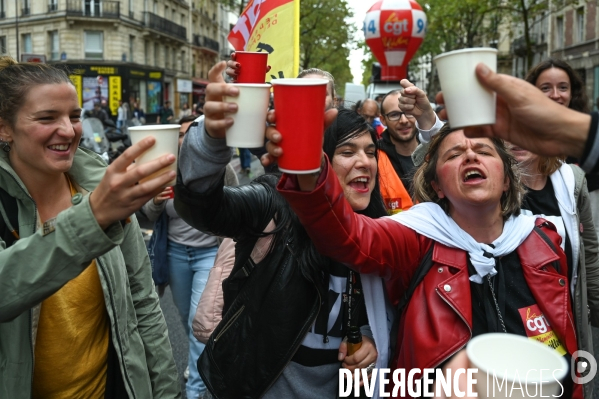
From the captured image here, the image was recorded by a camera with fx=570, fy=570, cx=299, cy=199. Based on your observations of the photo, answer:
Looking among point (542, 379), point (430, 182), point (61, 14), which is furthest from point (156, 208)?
point (61, 14)

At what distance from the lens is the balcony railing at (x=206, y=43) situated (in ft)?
158

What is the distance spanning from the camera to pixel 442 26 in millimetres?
28078

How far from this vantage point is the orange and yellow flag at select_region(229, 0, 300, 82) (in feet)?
11.4

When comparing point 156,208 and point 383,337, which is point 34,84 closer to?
point 383,337

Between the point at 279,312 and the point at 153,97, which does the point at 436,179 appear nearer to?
the point at 279,312

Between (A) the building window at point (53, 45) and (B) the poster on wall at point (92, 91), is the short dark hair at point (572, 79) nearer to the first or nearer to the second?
(B) the poster on wall at point (92, 91)

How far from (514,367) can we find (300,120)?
0.75m

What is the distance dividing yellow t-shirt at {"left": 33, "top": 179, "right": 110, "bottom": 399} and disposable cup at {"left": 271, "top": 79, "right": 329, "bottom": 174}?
997mm

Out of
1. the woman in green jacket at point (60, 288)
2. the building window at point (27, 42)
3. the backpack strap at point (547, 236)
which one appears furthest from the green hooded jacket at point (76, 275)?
A: the building window at point (27, 42)

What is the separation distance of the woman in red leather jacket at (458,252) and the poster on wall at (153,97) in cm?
3914

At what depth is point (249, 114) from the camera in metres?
1.50

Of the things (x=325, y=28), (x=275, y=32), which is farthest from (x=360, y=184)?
(x=325, y=28)

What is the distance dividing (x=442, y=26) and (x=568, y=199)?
89.9 ft

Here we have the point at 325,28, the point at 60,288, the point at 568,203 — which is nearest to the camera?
the point at 60,288
